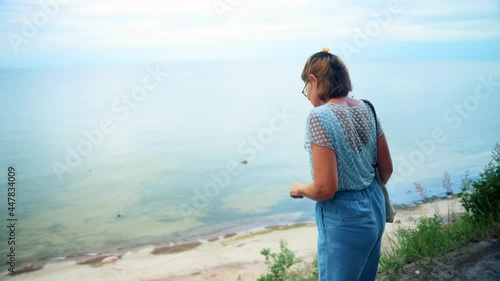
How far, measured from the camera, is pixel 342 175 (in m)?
1.88

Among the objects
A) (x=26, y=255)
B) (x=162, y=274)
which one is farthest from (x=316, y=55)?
(x=26, y=255)

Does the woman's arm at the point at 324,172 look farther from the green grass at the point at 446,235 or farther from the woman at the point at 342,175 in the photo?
the green grass at the point at 446,235

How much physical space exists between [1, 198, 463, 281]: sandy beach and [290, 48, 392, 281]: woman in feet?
10.6

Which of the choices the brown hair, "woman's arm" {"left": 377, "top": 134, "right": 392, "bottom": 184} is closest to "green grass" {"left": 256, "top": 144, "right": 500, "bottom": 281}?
"woman's arm" {"left": 377, "top": 134, "right": 392, "bottom": 184}

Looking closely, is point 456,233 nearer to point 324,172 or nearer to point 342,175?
point 342,175

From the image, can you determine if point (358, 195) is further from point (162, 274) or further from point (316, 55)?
point (162, 274)

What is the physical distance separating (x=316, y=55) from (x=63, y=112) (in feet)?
66.0

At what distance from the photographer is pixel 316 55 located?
6.39 ft

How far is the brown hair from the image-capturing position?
1.90m

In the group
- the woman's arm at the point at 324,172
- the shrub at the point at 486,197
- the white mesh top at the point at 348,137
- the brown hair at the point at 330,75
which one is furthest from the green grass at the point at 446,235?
the brown hair at the point at 330,75

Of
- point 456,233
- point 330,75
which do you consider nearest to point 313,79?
point 330,75

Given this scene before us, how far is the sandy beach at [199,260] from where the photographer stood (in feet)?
17.5

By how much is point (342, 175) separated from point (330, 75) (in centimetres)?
43

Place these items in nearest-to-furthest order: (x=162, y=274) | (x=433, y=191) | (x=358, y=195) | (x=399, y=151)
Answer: (x=358, y=195) < (x=162, y=274) < (x=433, y=191) < (x=399, y=151)
